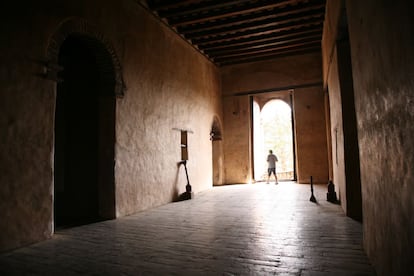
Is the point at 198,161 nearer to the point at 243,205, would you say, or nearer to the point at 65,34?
the point at 243,205

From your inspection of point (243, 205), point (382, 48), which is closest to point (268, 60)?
point (243, 205)

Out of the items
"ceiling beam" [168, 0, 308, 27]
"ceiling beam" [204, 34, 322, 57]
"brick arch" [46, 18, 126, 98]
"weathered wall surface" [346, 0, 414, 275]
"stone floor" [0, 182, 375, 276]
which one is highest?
"ceiling beam" [204, 34, 322, 57]

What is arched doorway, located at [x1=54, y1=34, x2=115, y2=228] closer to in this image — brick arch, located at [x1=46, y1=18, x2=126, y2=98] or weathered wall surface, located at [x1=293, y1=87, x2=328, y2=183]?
brick arch, located at [x1=46, y1=18, x2=126, y2=98]

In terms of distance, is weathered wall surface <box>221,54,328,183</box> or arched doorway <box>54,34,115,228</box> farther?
weathered wall surface <box>221,54,328,183</box>

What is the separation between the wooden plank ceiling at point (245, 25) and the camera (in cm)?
668

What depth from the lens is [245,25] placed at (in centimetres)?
785

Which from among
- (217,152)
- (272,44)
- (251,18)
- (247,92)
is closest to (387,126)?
(251,18)

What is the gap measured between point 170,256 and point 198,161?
6.03m

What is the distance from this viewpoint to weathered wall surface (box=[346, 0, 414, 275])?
149 cm

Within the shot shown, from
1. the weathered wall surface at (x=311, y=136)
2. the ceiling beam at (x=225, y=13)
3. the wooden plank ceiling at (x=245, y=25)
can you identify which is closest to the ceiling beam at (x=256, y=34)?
the wooden plank ceiling at (x=245, y=25)

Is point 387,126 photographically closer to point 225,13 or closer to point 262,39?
point 225,13

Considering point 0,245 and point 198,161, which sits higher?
point 198,161

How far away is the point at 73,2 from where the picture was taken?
4.40m

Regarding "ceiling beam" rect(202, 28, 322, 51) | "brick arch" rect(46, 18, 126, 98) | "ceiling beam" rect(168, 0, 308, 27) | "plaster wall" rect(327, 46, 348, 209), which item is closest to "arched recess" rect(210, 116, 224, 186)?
"ceiling beam" rect(202, 28, 322, 51)
